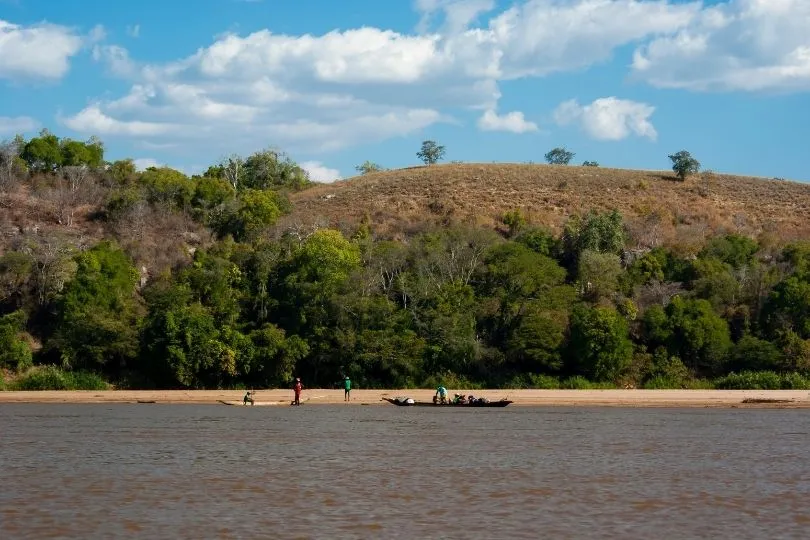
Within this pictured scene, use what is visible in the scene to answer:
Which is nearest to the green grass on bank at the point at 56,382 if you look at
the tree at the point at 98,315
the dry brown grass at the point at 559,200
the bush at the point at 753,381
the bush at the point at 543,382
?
the tree at the point at 98,315

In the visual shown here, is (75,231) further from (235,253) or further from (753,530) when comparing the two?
(753,530)

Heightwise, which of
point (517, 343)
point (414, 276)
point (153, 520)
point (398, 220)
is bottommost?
point (153, 520)

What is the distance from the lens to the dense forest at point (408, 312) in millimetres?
63844

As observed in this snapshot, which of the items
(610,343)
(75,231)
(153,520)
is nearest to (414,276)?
(610,343)

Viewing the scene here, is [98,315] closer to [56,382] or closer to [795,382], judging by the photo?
[56,382]

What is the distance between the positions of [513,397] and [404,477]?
3181 centimetres

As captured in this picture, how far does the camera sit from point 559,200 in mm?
115750

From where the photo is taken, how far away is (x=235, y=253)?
79625 mm

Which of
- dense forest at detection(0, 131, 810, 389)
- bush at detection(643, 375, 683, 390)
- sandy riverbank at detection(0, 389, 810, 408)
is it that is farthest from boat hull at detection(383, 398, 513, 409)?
bush at detection(643, 375, 683, 390)

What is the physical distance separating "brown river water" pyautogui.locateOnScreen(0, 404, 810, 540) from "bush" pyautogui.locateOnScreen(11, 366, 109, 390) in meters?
17.0

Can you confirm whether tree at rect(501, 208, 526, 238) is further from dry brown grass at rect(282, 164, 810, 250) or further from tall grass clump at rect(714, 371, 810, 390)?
tall grass clump at rect(714, 371, 810, 390)

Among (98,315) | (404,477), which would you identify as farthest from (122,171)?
(404,477)

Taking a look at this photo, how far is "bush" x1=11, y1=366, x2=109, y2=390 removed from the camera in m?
63.9

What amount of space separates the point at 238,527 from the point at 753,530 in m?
11.4
